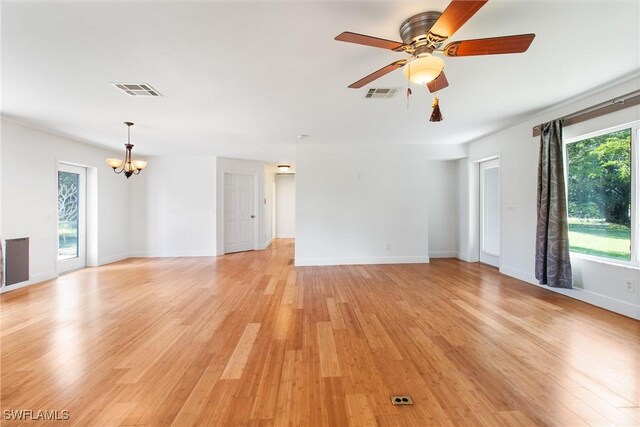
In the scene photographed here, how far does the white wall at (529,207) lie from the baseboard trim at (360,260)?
161cm

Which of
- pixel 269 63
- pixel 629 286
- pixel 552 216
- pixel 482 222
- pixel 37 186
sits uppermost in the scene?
pixel 269 63

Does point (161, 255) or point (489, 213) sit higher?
point (489, 213)

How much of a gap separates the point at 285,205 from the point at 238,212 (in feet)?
11.1

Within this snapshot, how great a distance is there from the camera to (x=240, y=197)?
7.98 meters

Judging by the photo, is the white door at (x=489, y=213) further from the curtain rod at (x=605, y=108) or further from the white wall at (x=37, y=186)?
the white wall at (x=37, y=186)

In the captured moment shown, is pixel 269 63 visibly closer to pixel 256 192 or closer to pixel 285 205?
pixel 256 192

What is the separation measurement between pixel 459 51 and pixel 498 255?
16.3 feet

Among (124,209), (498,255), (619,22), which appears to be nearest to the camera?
(619,22)

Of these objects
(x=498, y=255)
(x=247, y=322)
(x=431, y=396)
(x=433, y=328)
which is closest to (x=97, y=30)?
(x=247, y=322)

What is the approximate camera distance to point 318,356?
233cm

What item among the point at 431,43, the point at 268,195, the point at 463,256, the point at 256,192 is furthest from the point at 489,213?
the point at 268,195

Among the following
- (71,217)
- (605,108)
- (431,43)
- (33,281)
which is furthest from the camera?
(71,217)

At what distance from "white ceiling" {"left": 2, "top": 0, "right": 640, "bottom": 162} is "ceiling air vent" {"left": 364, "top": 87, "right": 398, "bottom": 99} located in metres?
0.13

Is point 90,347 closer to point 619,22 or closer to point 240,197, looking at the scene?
point 619,22
